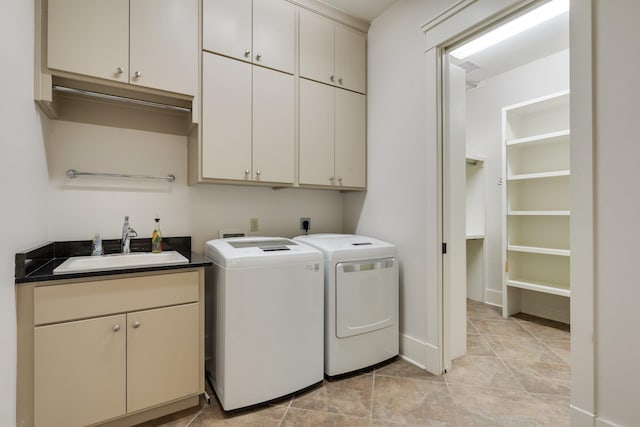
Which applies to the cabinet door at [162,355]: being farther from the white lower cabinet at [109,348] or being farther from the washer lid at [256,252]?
the washer lid at [256,252]

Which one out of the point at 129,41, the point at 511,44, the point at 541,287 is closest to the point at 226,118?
the point at 129,41

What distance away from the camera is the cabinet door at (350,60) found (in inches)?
100

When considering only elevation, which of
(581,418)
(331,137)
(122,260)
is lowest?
(581,418)

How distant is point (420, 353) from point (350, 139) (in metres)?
1.77

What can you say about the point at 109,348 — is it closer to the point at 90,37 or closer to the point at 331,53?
the point at 90,37

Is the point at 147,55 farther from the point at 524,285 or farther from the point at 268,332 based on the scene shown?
the point at 524,285

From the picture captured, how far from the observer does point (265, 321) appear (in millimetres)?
1735

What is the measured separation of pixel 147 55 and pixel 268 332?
176cm

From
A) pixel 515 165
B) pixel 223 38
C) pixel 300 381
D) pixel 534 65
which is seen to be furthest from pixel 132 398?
pixel 534 65

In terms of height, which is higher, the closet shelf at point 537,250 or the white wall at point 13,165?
the white wall at point 13,165

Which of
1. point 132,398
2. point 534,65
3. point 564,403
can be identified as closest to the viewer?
point 132,398

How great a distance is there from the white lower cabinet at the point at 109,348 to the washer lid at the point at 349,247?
0.80 metres

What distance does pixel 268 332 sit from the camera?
174cm

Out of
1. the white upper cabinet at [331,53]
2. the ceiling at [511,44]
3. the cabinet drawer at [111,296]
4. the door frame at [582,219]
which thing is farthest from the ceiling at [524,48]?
the cabinet drawer at [111,296]
